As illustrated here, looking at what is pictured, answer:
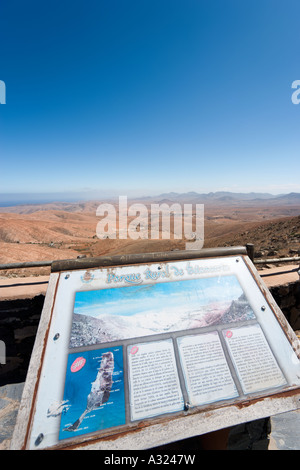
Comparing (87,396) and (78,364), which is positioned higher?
(78,364)

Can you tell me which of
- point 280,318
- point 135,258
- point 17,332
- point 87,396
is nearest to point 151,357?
point 87,396

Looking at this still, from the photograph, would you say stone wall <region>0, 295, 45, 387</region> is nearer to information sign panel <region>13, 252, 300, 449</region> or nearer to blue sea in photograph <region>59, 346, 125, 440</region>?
information sign panel <region>13, 252, 300, 449</region>

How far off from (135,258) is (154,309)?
618mm

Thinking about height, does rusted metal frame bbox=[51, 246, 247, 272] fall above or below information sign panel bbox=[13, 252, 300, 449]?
above

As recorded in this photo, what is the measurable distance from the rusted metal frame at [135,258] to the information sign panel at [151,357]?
76mm

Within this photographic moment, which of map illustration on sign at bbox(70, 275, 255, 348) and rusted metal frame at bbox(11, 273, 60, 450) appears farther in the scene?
map illustration on sign at bbox(70, 275, 255, 348)

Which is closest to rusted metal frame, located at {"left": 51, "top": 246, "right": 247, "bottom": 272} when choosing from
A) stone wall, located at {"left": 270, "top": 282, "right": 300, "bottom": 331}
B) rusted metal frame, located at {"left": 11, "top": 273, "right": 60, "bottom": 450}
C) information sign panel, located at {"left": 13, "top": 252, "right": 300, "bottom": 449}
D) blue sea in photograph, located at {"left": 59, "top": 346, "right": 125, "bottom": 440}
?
information sign panel, located at {"left": 13, "top": 252, "right": 300, "bottom": 449}

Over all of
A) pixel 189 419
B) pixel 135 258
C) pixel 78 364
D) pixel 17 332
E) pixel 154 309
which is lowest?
pixel 17 332

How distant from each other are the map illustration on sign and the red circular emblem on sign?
0.12 m

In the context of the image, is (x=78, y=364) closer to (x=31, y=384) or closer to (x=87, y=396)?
(x=87, y=396)

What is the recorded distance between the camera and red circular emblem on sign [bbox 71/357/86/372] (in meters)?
1.68

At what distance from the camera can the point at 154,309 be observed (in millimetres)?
2068

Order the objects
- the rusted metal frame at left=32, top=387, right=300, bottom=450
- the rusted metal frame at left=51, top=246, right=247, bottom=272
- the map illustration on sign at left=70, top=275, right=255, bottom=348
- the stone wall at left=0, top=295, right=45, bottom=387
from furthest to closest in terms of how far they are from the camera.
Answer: the stone wall at left=0, top=295, right=45, bottom=387, the rusted metal frame at left=51, top=246, right=247, bottom=272, the map illustration on sign at left=70, top=275, right=255, bottom=348, the rusted metal frame at left=32, top=387, right=300, bottom=450
